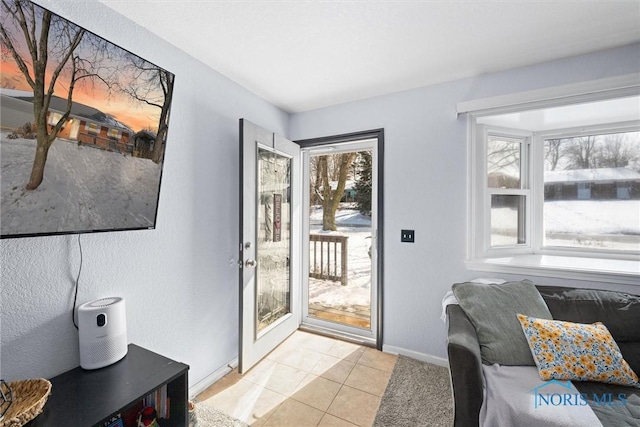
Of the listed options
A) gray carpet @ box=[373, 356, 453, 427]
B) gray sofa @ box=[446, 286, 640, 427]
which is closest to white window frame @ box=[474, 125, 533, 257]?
gray sofa @ box=[446, 286, 640, 427]

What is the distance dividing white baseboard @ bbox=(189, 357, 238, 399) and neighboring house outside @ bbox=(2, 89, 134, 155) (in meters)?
1.62

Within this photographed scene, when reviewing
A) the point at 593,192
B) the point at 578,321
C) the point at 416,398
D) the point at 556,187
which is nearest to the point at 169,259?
the point at 416,398

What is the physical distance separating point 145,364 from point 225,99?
1.84m

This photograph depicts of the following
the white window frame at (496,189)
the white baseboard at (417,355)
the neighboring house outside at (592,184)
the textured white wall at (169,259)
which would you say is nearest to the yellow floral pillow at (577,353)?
the white window frame at (496,189)

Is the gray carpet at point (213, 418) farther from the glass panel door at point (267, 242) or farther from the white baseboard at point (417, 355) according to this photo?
the white baseboard at point (417, 355)

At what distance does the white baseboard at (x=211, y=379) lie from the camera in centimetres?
187

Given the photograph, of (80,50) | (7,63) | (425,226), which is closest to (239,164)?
(80,50)

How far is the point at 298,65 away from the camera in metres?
1.98

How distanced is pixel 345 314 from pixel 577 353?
7.01 ft

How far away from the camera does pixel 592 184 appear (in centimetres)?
218

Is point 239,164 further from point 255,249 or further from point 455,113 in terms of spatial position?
point 455,113

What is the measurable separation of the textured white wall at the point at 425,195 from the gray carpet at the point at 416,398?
0.19 meters

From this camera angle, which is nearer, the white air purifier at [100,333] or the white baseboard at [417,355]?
the white air purifier at [100,333]

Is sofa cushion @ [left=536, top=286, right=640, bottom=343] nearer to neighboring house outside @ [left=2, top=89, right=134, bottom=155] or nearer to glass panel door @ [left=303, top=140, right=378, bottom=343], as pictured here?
glass panel door @ [left=303, top=140, right=378, bottom=343]
